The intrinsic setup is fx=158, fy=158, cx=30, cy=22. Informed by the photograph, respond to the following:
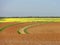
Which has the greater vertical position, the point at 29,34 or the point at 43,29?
the point at 29,34

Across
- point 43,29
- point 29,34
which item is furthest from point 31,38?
point 43,29

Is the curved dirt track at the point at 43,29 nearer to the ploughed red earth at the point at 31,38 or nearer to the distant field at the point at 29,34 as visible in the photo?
the distant field at the point at 29,34

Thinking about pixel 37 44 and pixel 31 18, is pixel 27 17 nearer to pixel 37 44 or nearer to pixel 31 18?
pixel 31 18

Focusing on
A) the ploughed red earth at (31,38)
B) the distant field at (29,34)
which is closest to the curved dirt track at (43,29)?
the distant field at (29,34)

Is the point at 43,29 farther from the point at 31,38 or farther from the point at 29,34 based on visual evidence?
the point at 31,38

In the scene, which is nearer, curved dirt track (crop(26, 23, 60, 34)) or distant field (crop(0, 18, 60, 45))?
distant field (crop(0, 18, 60, 45))

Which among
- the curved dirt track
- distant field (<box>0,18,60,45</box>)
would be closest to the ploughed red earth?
distant field (<box>0,18,60,45</box>)

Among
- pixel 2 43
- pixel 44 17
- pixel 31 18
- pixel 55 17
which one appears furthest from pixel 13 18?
pixel 2 43

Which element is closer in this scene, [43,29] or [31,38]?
[31,38]

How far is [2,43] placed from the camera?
14.3ft

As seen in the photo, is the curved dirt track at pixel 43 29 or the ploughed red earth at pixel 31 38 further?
the curved dirt track at pixel 43 29

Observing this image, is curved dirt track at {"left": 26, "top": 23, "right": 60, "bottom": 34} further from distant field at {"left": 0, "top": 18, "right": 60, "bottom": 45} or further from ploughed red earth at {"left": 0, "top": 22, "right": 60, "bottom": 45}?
ploughed red earth at {"left": 0, "top": 22, "right": 60, "bottom": 45}

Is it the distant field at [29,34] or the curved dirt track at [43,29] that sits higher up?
the distant field at [29,34]

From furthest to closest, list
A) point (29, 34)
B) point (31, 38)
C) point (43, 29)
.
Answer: point (43, 29) → point (29, 34) → point (31, 38)
